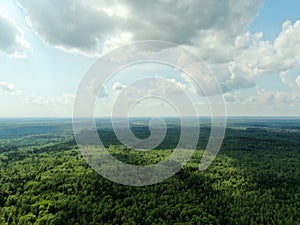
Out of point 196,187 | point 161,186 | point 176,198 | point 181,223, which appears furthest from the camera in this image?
point 196,187

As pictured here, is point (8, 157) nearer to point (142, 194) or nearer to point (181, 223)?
point (142, 194)

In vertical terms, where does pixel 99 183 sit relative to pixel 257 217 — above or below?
above

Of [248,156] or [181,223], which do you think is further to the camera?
[248,156]

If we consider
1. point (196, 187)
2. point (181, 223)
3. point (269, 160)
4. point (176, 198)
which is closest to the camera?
point (181, 223)

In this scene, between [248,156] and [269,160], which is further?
[248,156]

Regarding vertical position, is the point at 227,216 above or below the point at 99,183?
below

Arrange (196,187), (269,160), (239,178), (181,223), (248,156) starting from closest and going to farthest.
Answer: (181,223) → (196,187) → (239,178) → (269,160) → (248,156)

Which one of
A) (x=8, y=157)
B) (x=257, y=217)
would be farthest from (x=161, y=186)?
(x=8, y=157)

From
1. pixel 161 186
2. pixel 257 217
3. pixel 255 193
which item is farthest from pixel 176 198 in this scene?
pixel 255 193

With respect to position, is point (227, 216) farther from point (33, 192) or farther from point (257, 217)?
point (33, 192)
